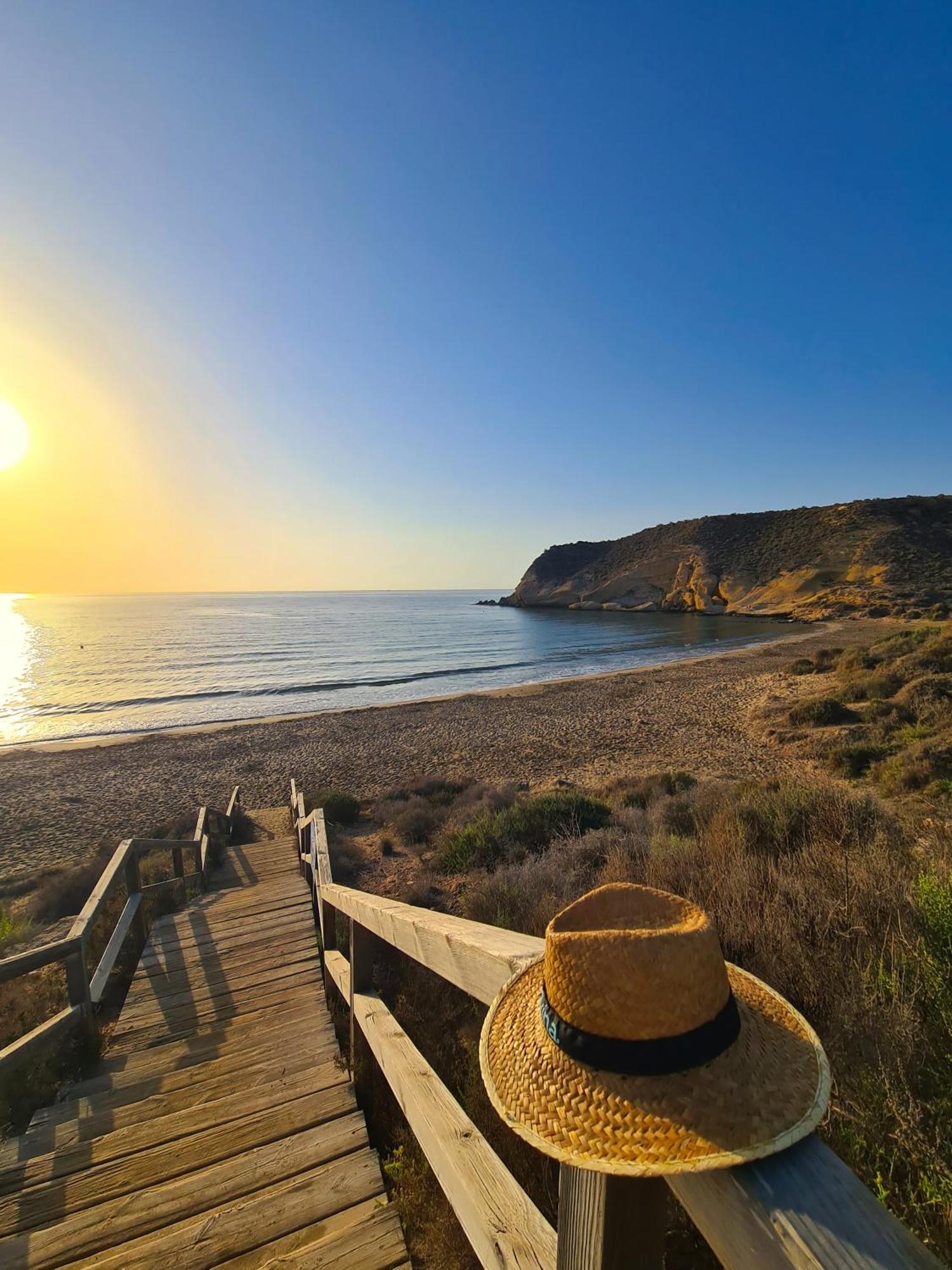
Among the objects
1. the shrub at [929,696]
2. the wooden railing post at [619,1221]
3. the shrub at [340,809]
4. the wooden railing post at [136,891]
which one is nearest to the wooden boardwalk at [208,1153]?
the wooden railing post at [136,891]

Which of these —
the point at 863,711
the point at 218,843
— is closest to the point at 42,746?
the point at 218,843

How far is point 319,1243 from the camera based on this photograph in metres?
1.93

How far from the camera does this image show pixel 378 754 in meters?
15.2

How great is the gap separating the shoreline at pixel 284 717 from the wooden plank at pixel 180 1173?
744 inches

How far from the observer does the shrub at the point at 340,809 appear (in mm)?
9711

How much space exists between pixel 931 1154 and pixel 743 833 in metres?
3.16

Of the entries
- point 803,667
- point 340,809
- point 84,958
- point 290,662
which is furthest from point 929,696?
point 290,662

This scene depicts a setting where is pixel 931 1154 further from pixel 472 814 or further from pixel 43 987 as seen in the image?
pixel 472 814

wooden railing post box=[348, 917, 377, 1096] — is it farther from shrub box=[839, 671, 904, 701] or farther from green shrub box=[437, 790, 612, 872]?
shrub box=[839, 671, 904, 701]

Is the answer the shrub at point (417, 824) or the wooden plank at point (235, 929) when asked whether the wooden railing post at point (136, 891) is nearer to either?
the wooden plank at point (235, 929)

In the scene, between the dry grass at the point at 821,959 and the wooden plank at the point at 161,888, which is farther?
the wooden plank at the point at 161,888

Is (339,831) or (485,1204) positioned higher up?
(485,1204)

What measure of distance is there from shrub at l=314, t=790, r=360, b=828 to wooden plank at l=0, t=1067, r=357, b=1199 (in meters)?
6.84

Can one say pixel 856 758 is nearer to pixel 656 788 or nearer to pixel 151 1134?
pixel 656 788
